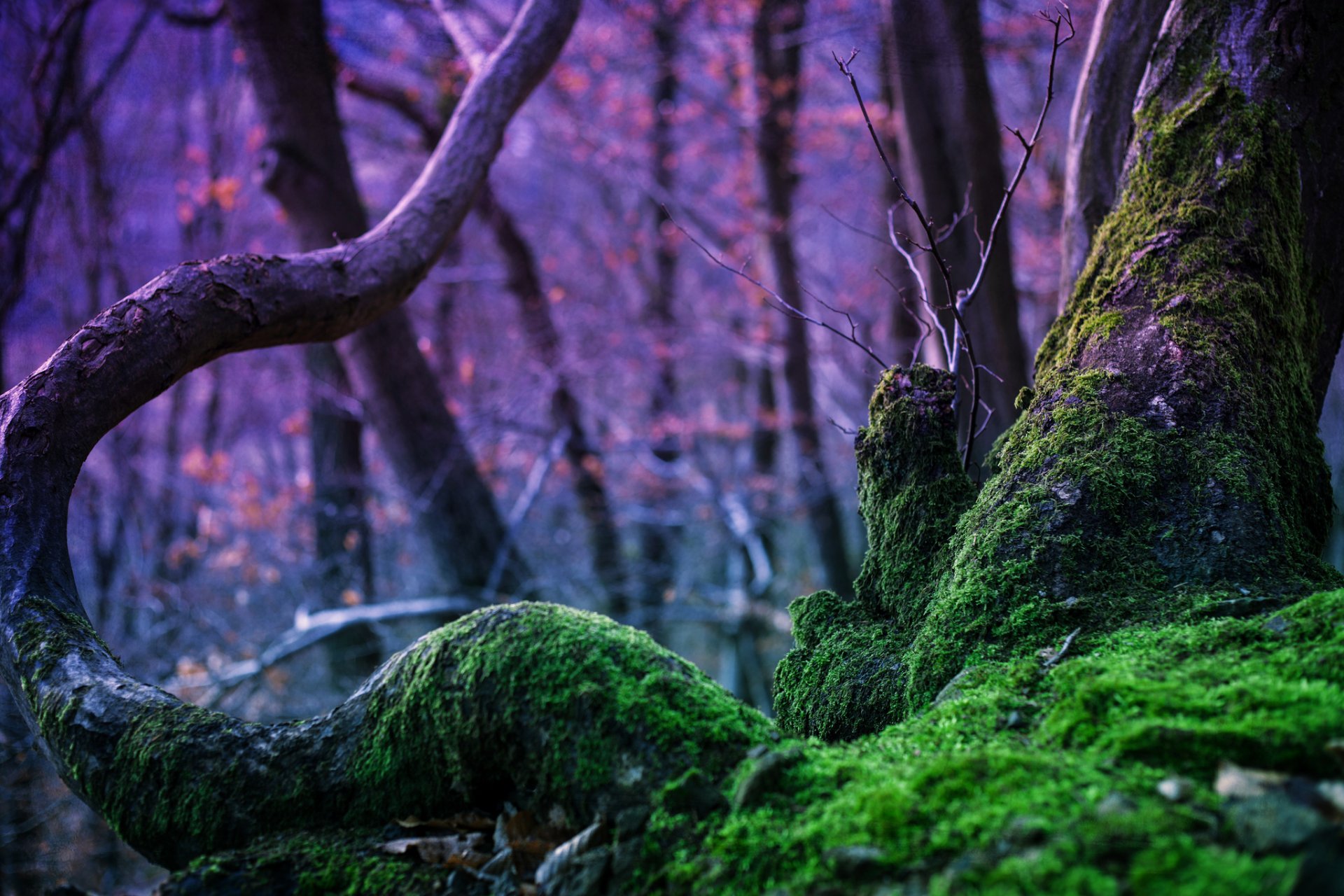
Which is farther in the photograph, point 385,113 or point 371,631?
point 385,113

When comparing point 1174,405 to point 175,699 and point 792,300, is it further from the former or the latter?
point 792,300

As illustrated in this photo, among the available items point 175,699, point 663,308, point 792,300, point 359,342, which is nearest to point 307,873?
point 175,699

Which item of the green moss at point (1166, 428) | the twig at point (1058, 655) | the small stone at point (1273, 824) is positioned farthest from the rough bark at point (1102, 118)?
the small stone at point (1273, 824)

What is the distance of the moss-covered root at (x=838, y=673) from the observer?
215 cm

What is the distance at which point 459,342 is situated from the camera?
42.4 feet

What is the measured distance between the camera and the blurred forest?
22.6ft

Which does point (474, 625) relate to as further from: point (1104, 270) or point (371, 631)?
point (371, 631)

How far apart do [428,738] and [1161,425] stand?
6.70 ft

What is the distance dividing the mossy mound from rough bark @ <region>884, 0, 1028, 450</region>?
138 inches

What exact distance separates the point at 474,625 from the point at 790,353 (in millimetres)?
8057

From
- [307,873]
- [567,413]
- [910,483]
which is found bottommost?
[307,873]

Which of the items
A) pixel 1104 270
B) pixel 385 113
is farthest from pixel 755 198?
pixel 1104 270

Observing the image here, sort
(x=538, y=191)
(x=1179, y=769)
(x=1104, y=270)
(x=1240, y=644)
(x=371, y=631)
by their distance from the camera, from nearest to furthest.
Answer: (x=1179, y=769)
(x=1240, y=644)
(x=1104, y=270)
(x=371, y=631)
(x=538, y=191)

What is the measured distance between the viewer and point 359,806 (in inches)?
68.7
